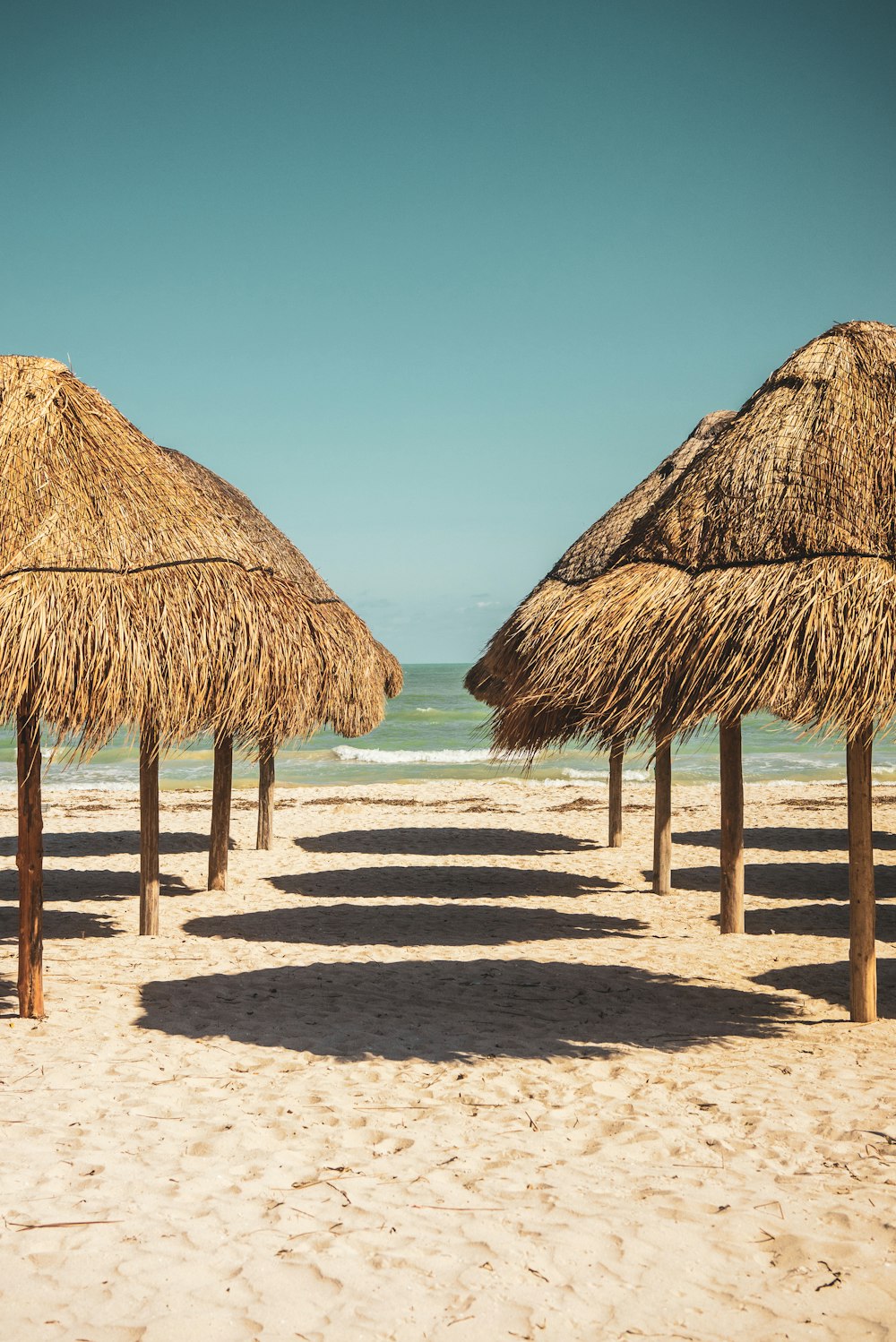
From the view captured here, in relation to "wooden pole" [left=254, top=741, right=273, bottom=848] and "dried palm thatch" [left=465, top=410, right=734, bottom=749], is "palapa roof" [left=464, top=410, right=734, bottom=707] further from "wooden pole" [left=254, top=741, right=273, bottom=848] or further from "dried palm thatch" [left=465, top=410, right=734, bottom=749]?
"wooden pole" [left=254, top=741, right=273, bottom=848]

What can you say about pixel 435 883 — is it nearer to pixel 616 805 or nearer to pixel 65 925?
pixel 616 805

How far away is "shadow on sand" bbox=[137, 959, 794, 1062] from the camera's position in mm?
5008

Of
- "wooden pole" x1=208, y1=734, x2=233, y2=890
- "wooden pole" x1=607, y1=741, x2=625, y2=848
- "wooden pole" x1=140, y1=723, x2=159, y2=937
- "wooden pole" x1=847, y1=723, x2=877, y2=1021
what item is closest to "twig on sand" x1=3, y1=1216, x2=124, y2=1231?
"wooden pole" x1=847, y1=723, x2=877, y2=1021

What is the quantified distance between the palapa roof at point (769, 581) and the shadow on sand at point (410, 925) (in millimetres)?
2819

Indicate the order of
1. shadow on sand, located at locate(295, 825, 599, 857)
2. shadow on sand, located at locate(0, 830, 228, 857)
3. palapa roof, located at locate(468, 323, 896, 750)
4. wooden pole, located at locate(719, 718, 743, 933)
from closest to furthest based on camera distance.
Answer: palapa roof, located at locate(468, 323, 896, 750) < wooden pole, located at locate(719, 718, 743, 933) < shadow on sand, located at locate(0, 830, 228, 857) < shadow on sand, located at locate(295, 825, 599, 857)

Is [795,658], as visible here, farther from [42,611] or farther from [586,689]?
[42,611]

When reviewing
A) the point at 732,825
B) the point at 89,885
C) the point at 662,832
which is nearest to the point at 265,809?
the point at 89,885

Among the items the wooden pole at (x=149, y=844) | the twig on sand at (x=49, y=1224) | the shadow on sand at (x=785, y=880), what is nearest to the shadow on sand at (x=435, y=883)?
the shadow on sand at (x=785, y=880)

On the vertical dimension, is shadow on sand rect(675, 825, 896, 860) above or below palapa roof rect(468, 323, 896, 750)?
below

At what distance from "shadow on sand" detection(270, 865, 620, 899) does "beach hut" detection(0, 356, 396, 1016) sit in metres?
3.64

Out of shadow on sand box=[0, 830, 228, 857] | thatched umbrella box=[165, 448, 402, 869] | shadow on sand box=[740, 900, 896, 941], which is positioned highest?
thatched umbrella box=[165, 448, 402, 869]

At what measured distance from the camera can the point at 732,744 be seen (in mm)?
7355

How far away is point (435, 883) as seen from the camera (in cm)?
976

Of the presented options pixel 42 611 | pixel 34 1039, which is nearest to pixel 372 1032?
pixel 34 1039
